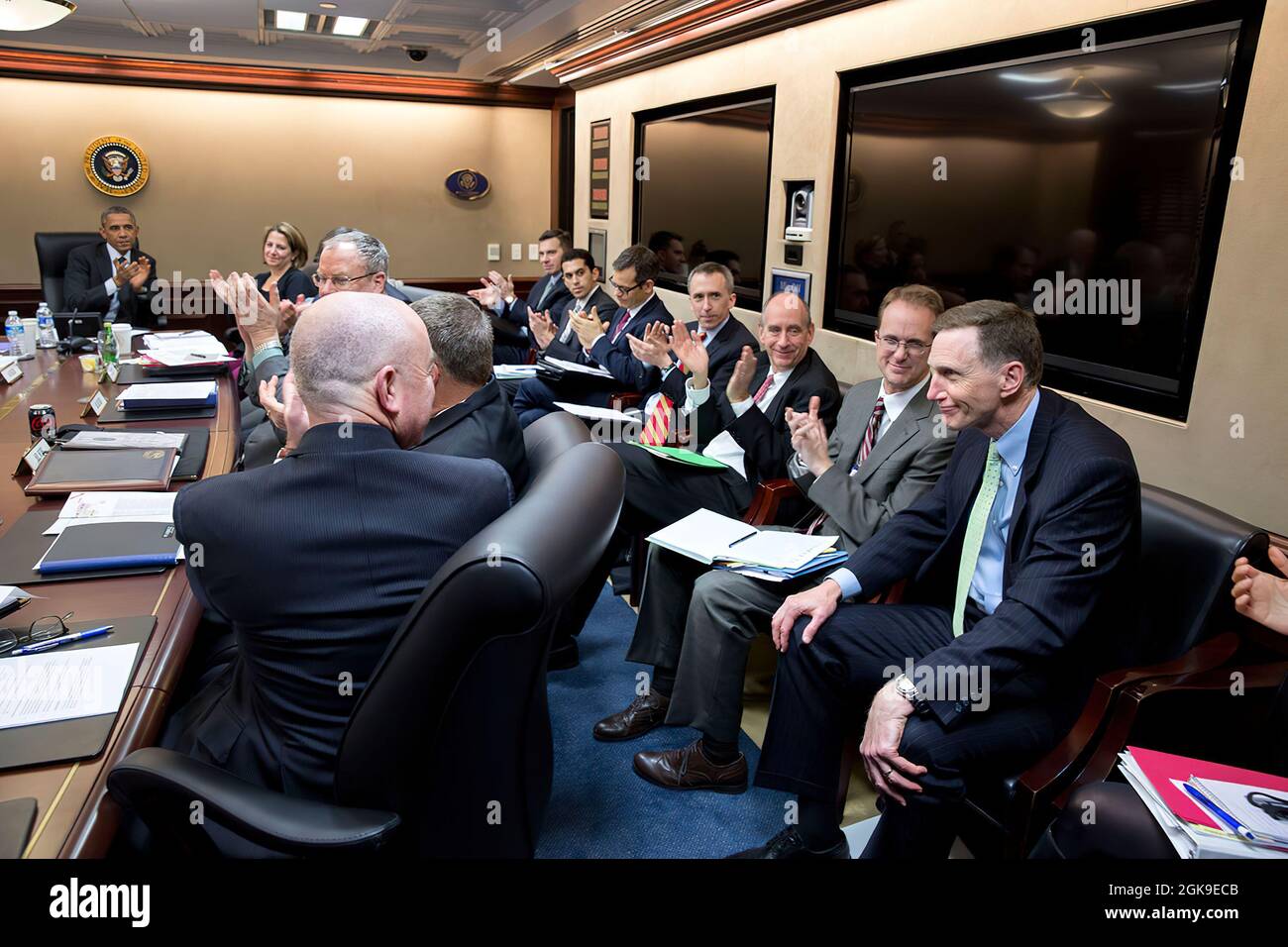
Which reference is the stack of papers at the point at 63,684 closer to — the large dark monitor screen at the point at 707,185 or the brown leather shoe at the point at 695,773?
the brown leather shoe at the point at 695,773

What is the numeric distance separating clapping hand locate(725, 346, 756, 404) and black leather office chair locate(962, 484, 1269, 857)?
1.30 meters

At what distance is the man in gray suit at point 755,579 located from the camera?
2.33 metres

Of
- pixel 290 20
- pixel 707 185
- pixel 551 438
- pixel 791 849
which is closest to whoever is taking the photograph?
pixel 551 438

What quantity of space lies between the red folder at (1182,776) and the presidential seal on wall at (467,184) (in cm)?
783

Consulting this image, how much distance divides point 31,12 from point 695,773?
4173 mm

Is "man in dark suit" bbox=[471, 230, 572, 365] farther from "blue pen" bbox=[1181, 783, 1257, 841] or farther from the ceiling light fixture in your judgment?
"blue pen" bbox=[1181, 783, 1257, 841]

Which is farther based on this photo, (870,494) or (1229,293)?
(870,494)

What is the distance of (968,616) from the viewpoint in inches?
79.9

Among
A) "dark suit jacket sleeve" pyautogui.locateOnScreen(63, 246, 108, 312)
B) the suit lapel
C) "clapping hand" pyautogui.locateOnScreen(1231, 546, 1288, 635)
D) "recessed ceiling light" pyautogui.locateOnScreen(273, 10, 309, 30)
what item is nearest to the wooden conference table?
the suit lapel

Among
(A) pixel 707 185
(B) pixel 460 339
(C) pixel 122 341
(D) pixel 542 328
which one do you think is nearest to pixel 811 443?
(B) pixel 460 339

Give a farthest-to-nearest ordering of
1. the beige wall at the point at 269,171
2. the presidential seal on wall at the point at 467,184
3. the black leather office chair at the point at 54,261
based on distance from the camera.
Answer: the presidential seal on wall at the point at 467,184
the beige wall at the point at 269,171
the black leather office chair at the point at 54,261

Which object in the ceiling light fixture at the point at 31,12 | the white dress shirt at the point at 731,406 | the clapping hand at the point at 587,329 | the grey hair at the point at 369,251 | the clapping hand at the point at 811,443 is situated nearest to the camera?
the clapping hand at the point at 811,443

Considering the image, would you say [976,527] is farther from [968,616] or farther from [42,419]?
[42,419]

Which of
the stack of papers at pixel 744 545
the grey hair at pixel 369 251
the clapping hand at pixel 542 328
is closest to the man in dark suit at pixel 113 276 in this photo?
the clapping hand at pixel 542 328
